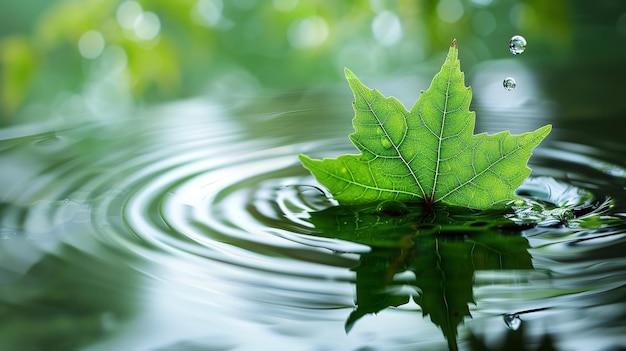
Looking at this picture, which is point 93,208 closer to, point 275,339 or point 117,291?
point 117,291

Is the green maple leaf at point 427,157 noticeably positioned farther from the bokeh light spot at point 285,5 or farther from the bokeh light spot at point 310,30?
the bokeh light spot at point 285,5

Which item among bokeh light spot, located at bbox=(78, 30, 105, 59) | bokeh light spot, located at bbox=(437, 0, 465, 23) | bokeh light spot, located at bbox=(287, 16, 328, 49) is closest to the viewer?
bokeh light spot, located at bbox=(437, 0, 465, 23)

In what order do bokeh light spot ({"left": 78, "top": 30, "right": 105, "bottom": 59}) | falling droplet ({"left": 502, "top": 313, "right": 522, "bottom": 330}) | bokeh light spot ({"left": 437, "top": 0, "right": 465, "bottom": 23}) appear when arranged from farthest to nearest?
bokeh light spot ({"left": 78, "top": 30, "right": 105, "bottom": 59}), bokeh light spot ({"left": 437, "top": 0, "right": 465, "bottom": 23}), falling droplet ({"left": 502, "top": 313, "right": 522, "bottom": 330})

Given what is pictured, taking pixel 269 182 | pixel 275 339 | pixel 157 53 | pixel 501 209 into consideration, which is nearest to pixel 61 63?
pixel 157 53

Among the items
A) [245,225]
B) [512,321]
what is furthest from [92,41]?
[512,321]

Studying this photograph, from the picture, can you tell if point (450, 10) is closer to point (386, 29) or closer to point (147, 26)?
point (147, 26)

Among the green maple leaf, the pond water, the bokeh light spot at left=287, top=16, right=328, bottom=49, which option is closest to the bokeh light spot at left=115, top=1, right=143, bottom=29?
the bokeh light spot at left=287, top=16, right=328, bottom=49

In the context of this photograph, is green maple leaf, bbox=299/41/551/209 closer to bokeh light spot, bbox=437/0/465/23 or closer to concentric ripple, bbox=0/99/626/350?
concentric ripple, bbox=0/99/626/350
